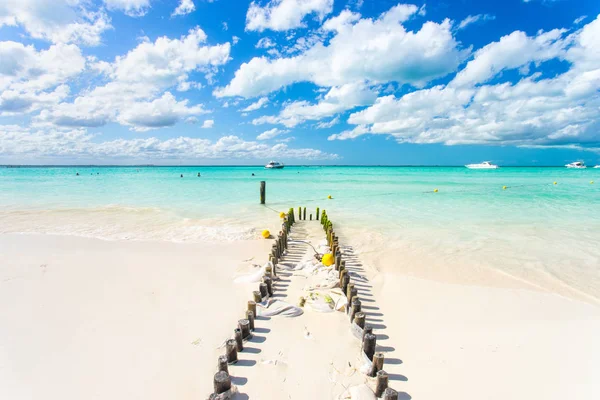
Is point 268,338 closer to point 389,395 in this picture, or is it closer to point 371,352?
point 371,352

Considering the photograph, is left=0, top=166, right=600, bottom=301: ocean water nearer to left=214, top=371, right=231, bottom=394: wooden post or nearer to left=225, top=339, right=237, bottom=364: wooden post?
left=225, top=339, right=237, bottom=364: wooden post

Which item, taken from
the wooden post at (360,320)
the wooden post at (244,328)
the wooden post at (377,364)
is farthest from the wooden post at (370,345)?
the wooden post at (244,328)

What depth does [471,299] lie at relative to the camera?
730cm

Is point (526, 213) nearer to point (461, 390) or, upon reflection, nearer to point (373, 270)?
point (373, 270)

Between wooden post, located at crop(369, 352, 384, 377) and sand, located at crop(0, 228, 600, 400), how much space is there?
0.34 meters

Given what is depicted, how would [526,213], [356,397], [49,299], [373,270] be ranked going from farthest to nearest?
[526,213] → [373,270] → [49,299] → [356,397]

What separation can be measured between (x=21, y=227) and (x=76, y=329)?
12.1 meters

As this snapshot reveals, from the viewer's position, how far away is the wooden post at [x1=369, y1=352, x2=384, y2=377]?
173 inches

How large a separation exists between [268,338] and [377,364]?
6.50 ft

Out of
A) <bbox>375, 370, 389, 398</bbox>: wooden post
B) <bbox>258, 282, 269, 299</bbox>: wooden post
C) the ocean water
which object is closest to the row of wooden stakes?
<bbox>375, 370, 389, 398</bbox>: wooden post

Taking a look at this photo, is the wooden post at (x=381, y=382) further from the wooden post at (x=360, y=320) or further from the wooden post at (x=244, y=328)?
the wooden post at (x=244, y=328)

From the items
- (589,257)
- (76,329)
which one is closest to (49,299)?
(76,329)

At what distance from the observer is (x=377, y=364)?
4406mm

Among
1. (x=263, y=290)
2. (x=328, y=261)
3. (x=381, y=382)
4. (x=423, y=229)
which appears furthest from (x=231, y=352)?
(x=423, y=229)
